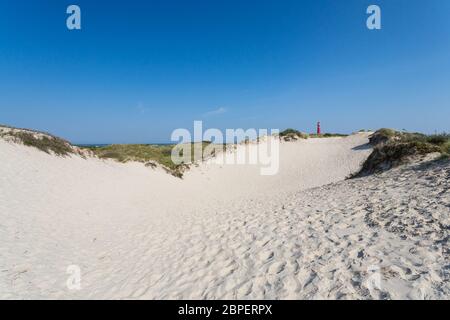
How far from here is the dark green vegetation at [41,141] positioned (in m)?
14.3

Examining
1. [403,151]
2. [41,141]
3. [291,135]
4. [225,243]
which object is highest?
[291,135]

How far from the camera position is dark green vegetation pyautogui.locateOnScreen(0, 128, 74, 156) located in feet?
47.0

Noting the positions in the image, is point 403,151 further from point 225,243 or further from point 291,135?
point 291,135

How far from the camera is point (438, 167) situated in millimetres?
9172

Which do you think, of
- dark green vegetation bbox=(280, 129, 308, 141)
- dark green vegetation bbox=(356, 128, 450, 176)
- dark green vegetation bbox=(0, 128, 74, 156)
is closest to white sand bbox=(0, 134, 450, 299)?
dark green vegetation bbox=(0, 128, 74, 156)

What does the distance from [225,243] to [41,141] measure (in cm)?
1555

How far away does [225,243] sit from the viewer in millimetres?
6715

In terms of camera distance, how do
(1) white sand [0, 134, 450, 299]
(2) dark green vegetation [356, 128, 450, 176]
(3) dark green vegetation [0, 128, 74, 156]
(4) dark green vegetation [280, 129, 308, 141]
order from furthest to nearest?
(4) dark green vegetation [280, 129, 308, 141]
(3) dark green vegetation [0, 128, 74, 156]
(2) dark green vegetation [356, 128, 450, 176]
(1) white sand [0, 134, 450, 299]

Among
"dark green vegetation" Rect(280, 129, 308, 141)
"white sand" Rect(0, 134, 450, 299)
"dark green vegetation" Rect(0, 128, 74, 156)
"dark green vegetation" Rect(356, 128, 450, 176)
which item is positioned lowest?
"white sand" Rect(0, 134, 450, 299)

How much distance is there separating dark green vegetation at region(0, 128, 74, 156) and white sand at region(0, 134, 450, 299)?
5.03ft

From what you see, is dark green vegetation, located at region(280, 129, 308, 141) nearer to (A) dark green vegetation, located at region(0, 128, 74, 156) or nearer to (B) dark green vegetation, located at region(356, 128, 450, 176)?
(B) dark green vegetation, located at region(356, 128, 450, 176)

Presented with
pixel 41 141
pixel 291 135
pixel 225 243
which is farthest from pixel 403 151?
pixel 291 135
